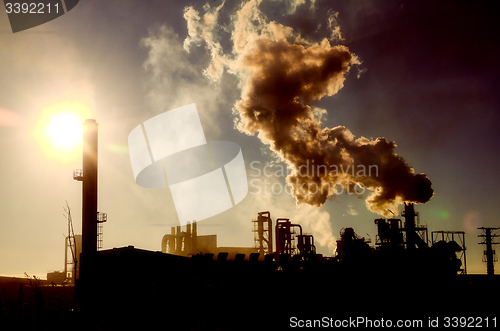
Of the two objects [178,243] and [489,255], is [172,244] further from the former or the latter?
[489,255]

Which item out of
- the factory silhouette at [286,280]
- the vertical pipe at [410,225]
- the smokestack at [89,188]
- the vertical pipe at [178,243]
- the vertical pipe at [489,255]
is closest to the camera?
the factory silhouette at [286,280]

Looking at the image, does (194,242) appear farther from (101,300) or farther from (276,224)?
(101,300)

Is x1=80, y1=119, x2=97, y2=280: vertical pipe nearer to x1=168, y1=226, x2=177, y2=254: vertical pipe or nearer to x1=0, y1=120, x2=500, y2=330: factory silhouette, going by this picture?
x1=0, y1=120, x2=500, y2=330: factory silhouette

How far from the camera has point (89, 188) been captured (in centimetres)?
2578

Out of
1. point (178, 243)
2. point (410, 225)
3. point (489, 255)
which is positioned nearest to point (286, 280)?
point (410, 225)

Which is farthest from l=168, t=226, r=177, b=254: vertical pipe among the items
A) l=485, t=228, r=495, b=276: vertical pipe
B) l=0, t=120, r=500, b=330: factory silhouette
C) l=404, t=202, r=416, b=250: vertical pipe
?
l=485, t=228, r=495, b=276: vertical pipe

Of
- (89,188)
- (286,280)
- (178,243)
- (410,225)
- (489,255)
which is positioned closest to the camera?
(286,280)

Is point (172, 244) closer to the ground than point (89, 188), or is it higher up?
closer to the ground

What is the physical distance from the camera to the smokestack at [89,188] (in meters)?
25.3

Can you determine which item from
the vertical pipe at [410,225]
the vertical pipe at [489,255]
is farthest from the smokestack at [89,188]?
the vertical pipe at [489,255]

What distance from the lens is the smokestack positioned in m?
25.3

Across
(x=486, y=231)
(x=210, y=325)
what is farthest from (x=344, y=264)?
(x=486, y=231)

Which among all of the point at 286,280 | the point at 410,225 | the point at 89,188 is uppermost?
the point at 89,188

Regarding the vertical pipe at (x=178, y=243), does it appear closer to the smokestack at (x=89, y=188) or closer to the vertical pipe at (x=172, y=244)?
the vertical pipe at (x=172, y=244)
